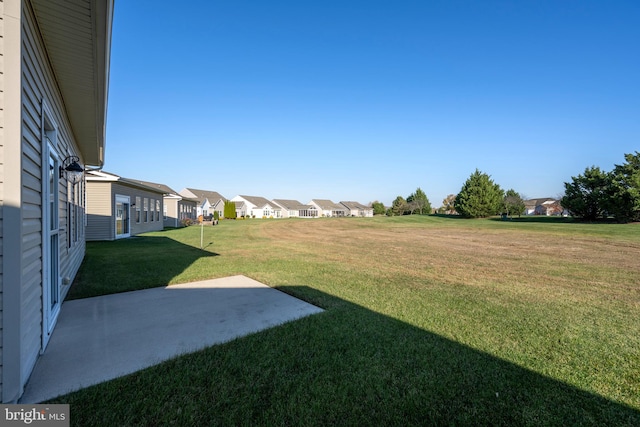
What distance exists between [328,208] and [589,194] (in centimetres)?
5601

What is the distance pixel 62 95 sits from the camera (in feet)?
15.7

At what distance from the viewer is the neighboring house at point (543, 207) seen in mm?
74231

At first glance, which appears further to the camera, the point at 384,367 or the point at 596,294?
the point at 596,294

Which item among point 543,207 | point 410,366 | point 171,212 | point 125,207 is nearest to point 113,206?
point 125,207

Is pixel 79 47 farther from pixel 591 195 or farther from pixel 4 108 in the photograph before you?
pixel 591 195

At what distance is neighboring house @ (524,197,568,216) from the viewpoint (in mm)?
74231

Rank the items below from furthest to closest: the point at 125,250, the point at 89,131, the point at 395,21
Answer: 1. the point at 395,21
2. the point at 125,250
3. the point at 89,131

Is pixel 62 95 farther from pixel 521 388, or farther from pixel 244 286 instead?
pixel 521 388

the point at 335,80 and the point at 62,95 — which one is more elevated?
the point at 335,80

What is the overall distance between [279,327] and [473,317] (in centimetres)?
290

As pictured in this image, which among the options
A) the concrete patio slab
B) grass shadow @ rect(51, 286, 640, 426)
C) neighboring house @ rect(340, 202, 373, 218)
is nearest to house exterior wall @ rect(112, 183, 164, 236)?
the concrete patio slab

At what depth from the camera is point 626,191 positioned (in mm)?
26969

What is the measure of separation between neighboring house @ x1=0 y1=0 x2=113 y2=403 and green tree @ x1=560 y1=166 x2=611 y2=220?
41775 mm

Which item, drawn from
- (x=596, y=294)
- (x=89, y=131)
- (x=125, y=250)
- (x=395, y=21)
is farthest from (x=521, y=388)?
(x=395, y=21)
